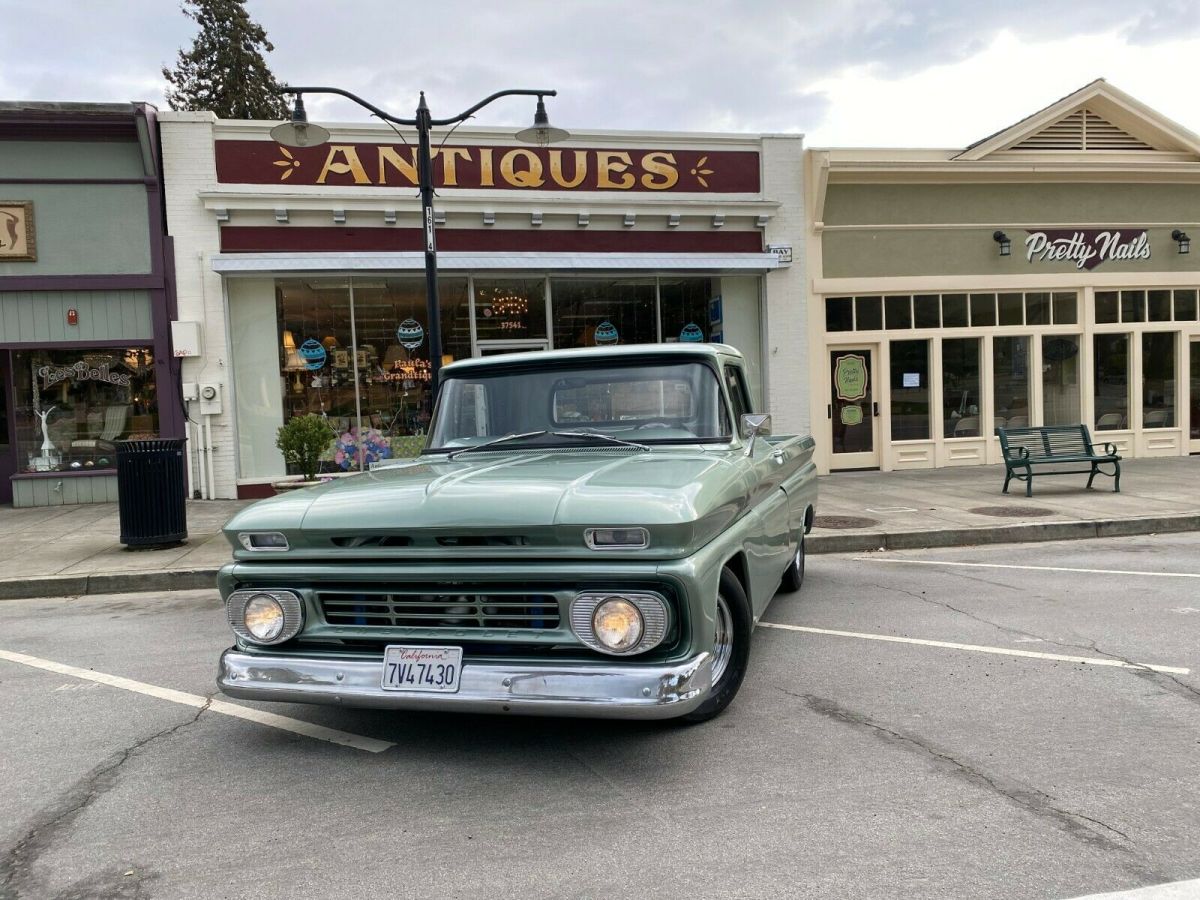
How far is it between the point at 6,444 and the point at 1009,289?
1657cm

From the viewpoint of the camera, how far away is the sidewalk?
802 centimetres

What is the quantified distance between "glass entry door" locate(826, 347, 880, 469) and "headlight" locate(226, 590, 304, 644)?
12.8 meters

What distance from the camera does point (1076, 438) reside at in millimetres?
12445

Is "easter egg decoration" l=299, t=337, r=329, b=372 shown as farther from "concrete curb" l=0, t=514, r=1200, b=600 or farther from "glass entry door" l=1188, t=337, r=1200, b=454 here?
"glass entry door" l=1188, t=337, r=1200, b=454

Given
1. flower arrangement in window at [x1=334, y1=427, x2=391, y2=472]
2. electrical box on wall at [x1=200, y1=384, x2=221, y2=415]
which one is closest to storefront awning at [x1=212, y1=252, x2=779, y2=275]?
electrical box on wall at [x1=200, y1=384, x2=221, y2=415]

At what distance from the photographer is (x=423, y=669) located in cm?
334

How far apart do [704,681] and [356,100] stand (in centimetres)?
832

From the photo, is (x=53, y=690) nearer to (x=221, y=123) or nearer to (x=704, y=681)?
(x=704, y=681)

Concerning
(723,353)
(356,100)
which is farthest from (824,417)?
(723,353)

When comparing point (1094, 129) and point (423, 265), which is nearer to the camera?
point (423, 265)

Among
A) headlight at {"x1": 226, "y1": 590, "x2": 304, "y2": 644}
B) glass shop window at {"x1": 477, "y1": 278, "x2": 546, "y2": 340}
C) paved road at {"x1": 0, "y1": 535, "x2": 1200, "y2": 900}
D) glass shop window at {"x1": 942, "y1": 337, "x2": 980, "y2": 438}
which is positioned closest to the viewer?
paved road at {"x1": 0, "y1": 535, "x2": 1200, "y2": 900}

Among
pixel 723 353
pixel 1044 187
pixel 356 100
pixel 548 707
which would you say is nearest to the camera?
pixel 548 707

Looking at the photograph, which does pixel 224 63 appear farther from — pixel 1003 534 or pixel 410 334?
pixel 1003 534

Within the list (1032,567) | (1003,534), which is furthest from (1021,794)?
(1003,534)
